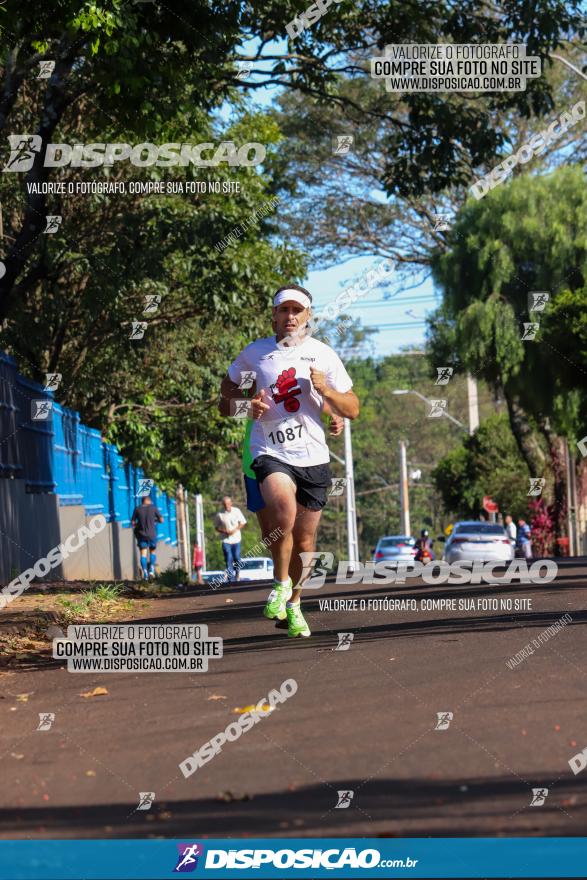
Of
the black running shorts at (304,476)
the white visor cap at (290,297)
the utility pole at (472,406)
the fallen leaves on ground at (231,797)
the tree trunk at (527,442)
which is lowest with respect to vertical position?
the fallen leaves on ground at (231,797)

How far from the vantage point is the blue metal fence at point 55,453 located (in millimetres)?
18219

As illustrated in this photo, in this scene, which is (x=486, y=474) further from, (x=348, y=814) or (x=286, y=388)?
(x=348, y=814)

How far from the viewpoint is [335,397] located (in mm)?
9164

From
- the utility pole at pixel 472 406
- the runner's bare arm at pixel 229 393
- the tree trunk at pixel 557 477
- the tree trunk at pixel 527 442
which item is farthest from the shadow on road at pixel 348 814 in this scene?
the utility pole at pixel 472 406

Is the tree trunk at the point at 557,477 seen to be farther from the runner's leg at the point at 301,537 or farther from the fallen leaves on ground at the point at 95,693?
the fallen leaves on ground at the point at 95,693

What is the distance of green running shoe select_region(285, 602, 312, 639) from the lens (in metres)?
9.48

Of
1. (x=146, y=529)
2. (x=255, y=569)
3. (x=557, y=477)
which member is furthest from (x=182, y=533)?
(x=146, y=529)

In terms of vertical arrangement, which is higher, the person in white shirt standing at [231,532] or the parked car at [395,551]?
the person in white shirt standing at [231,532]

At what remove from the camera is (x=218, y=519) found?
25156mm

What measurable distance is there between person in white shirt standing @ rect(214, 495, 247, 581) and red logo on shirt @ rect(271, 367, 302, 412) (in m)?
15.3

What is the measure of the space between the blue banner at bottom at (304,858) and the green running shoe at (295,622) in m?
4.89

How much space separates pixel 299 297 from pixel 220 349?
996 inches

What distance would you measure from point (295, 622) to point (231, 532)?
15279mm

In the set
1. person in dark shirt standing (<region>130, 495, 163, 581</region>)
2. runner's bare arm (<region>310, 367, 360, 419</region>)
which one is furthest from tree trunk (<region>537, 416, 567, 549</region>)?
runner's bare arm (<region>310, 367, 360, 419</region>)
